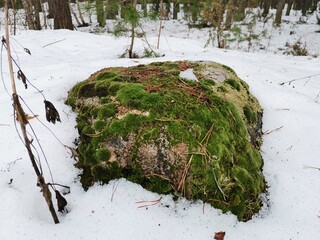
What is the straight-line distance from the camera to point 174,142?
6.52 ft

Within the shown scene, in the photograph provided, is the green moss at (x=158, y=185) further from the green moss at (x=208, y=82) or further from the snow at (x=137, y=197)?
the green moss at (x=208, y=82)

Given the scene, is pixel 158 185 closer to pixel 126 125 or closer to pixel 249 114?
pixel 126 125

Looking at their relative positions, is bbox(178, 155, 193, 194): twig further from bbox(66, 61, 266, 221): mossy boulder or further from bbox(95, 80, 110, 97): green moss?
bbox(95, 80, 110, 97): green moss

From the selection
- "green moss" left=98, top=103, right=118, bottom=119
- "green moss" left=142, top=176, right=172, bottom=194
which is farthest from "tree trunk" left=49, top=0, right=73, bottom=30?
"green moss" left=142, top=176, right=172, bottom=194

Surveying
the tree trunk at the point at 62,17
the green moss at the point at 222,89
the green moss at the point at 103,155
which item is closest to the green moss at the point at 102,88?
the green moss at the point at 103,155

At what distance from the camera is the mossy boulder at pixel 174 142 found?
6.36 feet

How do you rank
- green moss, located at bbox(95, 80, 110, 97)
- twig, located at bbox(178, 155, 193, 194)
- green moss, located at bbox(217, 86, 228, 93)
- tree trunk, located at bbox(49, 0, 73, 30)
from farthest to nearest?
1. tree trunk, located at bbox(49, 0, 73, 30)
2. green moss, located at bbox(217, 86, 228, 93)
3. green moss, located at bbox(95, 80, 110, 97)
4. twig, located at bbox(178, 155, 193, 194)

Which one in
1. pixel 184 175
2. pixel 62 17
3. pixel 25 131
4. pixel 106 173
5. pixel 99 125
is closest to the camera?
pixel 25 131

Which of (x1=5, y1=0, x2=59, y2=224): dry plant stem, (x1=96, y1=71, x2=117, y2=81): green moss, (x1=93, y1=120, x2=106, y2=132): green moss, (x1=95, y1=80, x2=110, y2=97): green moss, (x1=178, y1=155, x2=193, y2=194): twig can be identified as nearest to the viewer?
(x1=5, y1=0, x2=59, y2=224): dry plant stem

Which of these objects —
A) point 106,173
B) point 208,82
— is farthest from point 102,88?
point 208,82

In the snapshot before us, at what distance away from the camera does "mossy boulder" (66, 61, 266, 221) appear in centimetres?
194

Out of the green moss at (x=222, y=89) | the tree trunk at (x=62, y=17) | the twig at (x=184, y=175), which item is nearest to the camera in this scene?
the twig at (x=184, y=175)

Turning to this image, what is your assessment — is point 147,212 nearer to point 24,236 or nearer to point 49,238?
point 49,238

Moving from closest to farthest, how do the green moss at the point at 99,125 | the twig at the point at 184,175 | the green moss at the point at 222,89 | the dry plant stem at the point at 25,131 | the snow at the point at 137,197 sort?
the dry plant stem at the point at 25,131 → the snow at the point at 137,197 → the twig at the point at 184,175 → the green moss at the point at 99,125 → the green moss at the point at 222,89
